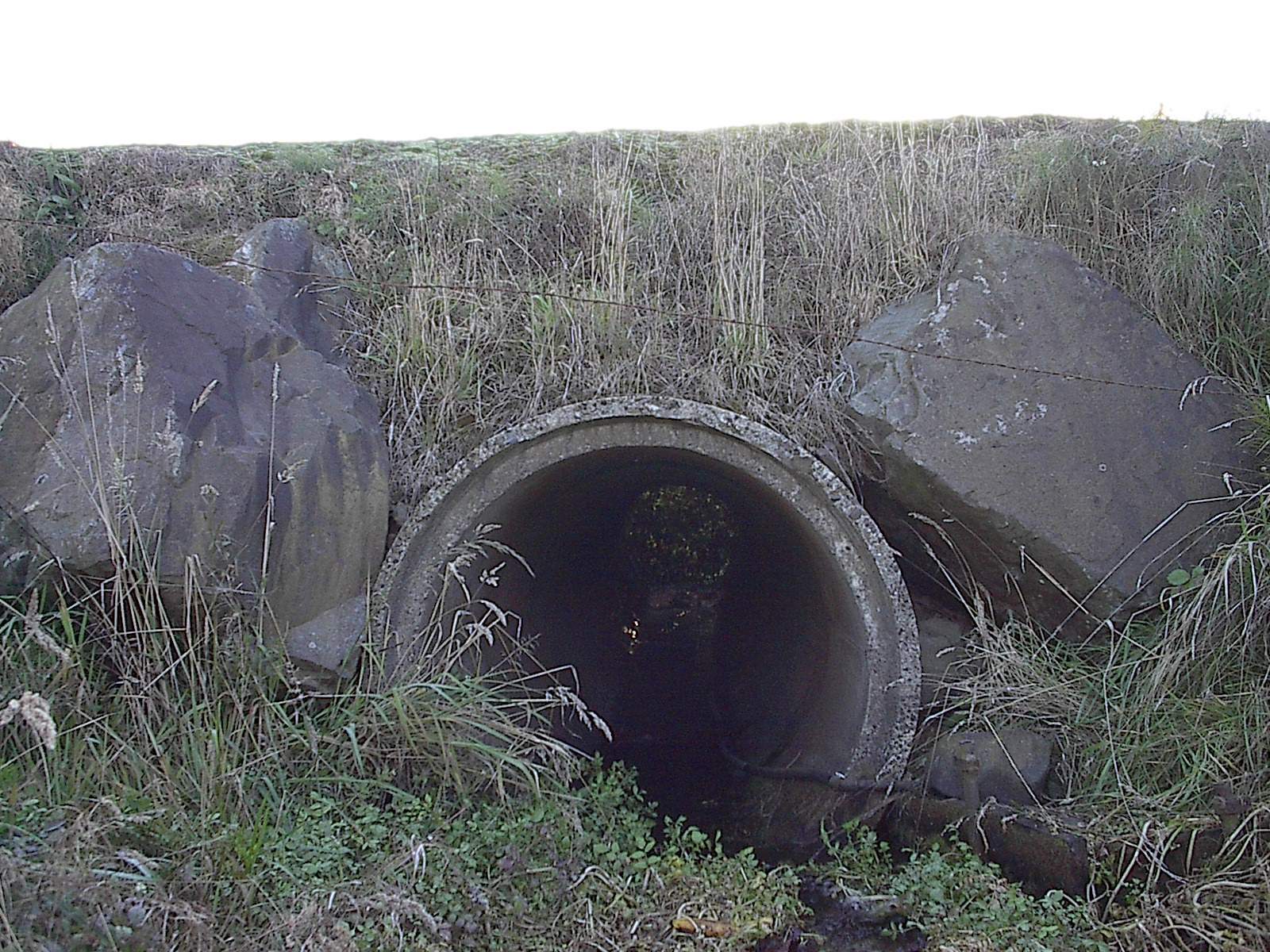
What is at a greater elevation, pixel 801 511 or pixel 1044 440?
pixel 1044 440

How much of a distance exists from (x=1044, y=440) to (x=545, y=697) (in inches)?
88.1

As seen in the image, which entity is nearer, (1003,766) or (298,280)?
(1003,766)

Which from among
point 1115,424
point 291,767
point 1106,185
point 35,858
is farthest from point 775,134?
point 35,858

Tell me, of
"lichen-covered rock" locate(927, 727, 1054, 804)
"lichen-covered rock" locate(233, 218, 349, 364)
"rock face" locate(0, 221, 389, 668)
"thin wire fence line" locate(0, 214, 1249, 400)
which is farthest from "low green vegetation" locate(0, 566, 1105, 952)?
"thin wire fence line" locate(0, 214, 1249, 400)

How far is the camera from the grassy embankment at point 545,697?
2.84m

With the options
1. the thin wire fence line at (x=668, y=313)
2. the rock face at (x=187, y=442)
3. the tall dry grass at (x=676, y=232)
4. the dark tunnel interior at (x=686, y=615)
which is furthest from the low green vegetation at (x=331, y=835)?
the thin wire fence line at (x=668, y=313)

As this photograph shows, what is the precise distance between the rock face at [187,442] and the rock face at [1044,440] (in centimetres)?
208

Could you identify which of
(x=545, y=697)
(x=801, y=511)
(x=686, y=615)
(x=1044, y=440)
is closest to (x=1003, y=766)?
(x=801, y=511)

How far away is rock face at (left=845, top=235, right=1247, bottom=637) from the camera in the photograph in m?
4.12

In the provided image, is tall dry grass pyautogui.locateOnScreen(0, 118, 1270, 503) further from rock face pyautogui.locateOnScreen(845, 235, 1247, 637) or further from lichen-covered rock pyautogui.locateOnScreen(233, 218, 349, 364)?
rock face pyautogui.locateOnScreen(845, 235, 1247, 637)

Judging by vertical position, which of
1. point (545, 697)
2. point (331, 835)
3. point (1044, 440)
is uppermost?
point (1044, 440)

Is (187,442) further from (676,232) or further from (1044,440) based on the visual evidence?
(1044,440)

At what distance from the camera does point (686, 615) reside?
28.7 feet

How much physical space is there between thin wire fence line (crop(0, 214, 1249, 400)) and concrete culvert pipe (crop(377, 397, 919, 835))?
0.65 m
